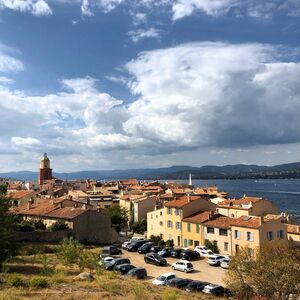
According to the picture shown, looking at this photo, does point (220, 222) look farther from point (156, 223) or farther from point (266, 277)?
point (266, 277)

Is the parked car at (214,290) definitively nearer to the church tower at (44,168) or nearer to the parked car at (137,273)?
the parked car at (137,273)

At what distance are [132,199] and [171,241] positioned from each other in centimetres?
2727

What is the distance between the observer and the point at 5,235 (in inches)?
1435

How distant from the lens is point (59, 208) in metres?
67.1

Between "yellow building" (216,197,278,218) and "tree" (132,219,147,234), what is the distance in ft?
52.9

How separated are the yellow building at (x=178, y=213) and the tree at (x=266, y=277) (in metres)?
33.5

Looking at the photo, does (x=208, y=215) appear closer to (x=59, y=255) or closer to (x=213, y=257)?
(x=213, y=257)

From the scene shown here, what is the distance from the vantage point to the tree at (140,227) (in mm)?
81625

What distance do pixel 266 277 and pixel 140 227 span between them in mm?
54333

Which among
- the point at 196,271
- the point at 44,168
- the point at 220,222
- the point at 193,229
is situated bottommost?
the point at 196,271

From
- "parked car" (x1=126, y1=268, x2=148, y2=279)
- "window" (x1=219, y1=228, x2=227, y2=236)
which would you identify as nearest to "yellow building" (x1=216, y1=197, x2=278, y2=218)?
"window" (x1=219, y1=228, x2=227, y2=236)

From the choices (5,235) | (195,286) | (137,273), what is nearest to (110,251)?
(137,273)

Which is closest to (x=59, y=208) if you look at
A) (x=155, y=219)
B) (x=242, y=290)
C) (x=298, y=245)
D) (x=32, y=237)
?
(x=32, y=237)

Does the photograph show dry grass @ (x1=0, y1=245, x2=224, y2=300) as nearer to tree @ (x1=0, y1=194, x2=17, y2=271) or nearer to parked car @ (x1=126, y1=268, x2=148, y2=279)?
tree @ (x1=0, y1=194, x2=17, y2=271)
